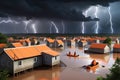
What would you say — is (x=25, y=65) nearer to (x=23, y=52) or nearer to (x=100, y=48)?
(x=23, y=52)

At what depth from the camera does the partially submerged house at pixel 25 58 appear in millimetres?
33625

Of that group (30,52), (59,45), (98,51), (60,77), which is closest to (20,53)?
(30,52)

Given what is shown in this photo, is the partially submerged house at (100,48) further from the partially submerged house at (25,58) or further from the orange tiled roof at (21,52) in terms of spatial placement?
the orange tiled roof at (21,52)

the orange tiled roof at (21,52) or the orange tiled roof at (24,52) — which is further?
the orange tiled roof at (24,52)

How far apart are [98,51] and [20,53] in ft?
116

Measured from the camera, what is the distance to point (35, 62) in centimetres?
3856

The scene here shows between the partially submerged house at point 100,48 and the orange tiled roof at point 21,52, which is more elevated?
the orange tiled roof at point 21,52

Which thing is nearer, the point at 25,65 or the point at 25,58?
the point at 25,58

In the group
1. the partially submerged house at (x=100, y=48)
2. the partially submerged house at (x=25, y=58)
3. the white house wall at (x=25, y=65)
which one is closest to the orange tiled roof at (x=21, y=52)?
the partially submerged house at (x=25, y=58)

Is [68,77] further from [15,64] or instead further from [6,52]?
[6,52]

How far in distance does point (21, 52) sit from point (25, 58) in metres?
2.10

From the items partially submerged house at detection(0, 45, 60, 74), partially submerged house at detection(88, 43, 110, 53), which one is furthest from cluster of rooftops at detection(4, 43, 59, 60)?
partially submerged house at detection(88, 43, 110, 53)

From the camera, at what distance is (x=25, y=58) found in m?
35.4

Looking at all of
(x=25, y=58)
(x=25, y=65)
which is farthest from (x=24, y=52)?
(x=25, y=65)
